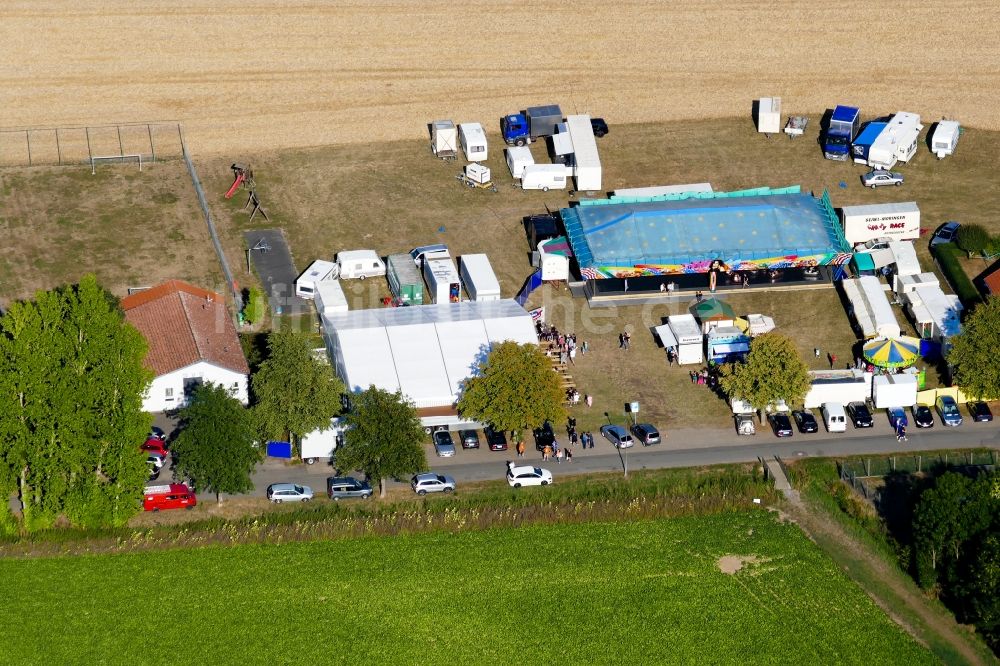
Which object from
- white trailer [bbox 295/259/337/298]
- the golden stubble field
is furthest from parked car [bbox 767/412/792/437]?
the golden stubble field

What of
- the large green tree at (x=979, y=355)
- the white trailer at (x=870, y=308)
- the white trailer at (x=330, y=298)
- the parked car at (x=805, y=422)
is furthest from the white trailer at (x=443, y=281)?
the large green tree at (x=979, y=355)

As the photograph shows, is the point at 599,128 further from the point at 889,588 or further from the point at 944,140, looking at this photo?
the point at 889,588

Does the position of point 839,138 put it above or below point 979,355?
above

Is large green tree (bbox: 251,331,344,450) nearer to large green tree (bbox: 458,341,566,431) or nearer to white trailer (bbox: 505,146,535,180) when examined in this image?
large green tree (bbox: 458,341,566,431)

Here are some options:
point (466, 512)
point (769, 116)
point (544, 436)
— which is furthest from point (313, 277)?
point (769, 116)

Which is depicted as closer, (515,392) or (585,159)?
(515,392)

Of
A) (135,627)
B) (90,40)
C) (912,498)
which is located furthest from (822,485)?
(90,40)
